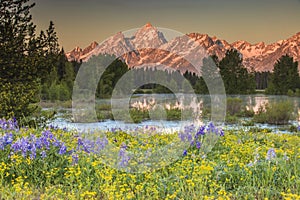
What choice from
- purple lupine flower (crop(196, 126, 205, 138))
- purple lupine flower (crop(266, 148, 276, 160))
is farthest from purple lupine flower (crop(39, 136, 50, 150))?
purple lupine flower (crop(266, 148, 276, 160))

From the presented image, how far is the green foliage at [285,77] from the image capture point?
62.0 metres

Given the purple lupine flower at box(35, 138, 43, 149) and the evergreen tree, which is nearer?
the purple lupine flower at box(35, 138, 43, 149)

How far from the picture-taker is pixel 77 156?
19.1 feet

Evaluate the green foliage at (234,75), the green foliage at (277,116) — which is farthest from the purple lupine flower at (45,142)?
the green foliage at (234,75)

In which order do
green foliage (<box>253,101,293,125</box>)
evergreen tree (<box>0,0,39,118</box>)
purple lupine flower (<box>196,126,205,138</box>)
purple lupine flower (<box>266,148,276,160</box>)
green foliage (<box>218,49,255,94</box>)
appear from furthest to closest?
green foliage (<box>218,49,255,94</box>), green foliage (<box>253,101,293,125</box>), evergreen tree (<box>0,0,39,118</box>), purple lupine flower (<box>196,126,205,138</box>), purple lupine flower (<box>266,148,276,160</box>)

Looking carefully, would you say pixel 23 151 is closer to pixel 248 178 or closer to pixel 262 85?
pixel 248 178

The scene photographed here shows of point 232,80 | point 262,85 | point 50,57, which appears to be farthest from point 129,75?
point 262,85

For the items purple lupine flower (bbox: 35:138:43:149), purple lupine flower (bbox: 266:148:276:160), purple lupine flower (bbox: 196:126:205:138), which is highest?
purple lupine flower (bbox: 196:126:205:138)

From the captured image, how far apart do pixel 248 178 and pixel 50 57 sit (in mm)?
9419

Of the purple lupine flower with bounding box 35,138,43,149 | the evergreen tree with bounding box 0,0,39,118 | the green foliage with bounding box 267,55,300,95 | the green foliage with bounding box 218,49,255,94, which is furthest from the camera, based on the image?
the green foliage with bounding box 267,55,300,95

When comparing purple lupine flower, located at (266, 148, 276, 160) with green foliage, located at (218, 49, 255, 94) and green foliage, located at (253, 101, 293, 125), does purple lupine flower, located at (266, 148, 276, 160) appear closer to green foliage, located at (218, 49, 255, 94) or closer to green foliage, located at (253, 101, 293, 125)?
green foliage, located at (253, 101, 293, 125)

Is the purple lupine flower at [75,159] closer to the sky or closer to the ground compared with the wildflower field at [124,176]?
closer to the sky

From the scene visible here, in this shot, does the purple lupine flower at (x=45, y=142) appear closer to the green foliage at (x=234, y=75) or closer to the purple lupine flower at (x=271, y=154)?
the purple lupine flower at (x=271, y=154)

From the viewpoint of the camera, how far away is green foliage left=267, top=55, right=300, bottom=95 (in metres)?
62.0
